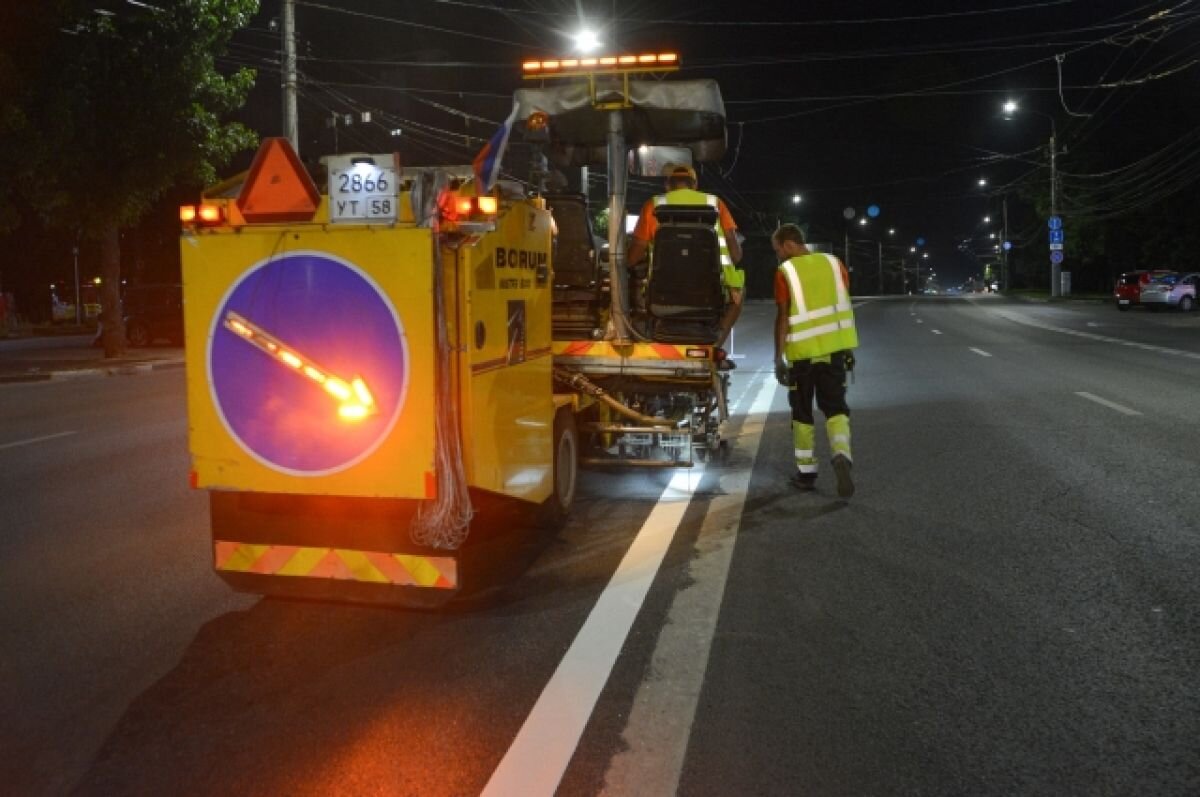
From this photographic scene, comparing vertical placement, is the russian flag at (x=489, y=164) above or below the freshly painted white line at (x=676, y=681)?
above

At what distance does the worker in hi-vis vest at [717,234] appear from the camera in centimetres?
852

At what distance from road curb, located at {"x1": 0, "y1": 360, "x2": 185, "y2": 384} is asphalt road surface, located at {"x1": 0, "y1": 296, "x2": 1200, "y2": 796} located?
13.0 m

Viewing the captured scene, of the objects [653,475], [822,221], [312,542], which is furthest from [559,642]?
[822,221]

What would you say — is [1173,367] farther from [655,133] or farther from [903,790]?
[903,790]

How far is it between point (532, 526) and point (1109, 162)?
2568 inches

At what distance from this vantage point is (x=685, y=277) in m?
8.61

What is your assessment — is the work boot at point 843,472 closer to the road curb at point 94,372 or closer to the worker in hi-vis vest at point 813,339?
the worker in hi-vis vest at point 813,339

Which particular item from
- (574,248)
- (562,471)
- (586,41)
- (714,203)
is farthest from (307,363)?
(586,41)

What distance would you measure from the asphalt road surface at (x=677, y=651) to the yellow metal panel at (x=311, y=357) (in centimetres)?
81

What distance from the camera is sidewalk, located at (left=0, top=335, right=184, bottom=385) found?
21.3 m

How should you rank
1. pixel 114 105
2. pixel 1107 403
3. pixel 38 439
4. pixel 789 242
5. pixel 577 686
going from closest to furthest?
pixel 577 686 < pixel 789 242 < pixel 38 439 < pixel 1107 403 < pixel 114 105

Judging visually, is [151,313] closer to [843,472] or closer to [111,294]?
[111,294]

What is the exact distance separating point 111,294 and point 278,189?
70.3 ft

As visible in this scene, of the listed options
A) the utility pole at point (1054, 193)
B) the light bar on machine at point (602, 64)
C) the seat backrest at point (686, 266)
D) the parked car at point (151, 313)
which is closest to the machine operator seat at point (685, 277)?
the seat backrest at point (686, 266)
